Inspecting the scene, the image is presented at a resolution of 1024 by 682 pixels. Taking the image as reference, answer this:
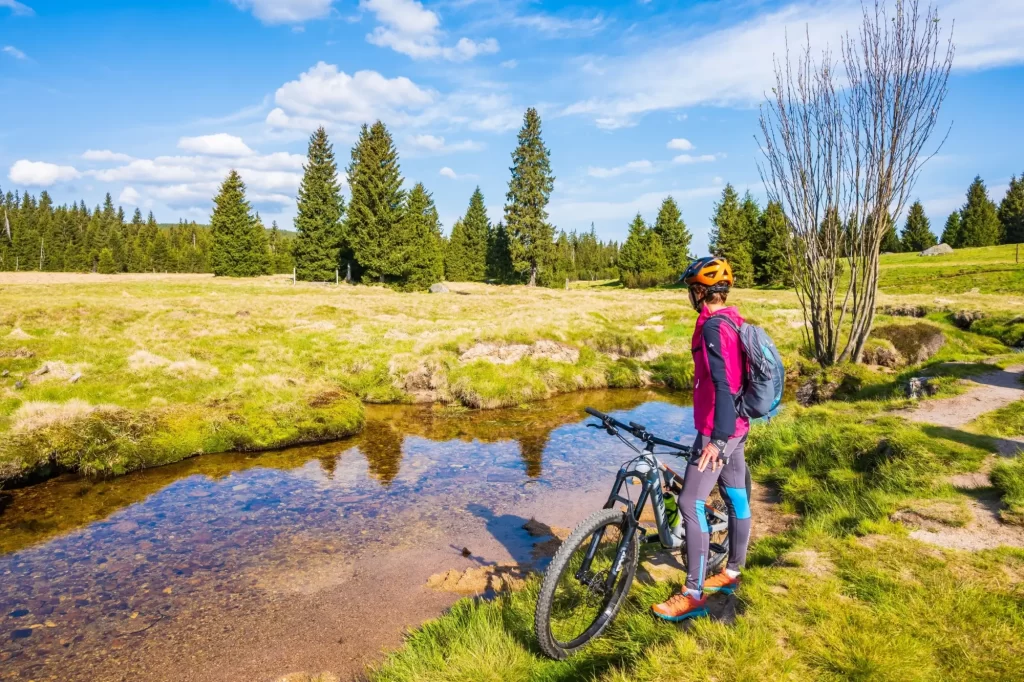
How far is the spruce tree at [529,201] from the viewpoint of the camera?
7294 centimetres

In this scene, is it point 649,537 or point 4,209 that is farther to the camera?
point 4,209

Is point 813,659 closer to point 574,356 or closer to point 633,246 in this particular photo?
point 574,356

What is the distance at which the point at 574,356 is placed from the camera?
26812 millimetres

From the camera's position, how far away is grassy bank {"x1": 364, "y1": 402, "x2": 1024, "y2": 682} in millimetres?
4246

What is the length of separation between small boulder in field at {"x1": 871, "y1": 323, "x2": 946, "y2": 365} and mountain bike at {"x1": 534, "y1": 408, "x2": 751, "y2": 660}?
Answer: 2575 centimetres

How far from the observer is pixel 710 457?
16.6 feet

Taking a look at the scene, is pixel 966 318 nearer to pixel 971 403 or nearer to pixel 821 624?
pixel 971 403

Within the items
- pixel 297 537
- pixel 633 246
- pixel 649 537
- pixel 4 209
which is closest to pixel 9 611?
pixel 297 537

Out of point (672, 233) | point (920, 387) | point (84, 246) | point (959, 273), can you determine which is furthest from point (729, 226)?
point (84, 246)

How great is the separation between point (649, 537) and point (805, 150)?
1470 centimetres

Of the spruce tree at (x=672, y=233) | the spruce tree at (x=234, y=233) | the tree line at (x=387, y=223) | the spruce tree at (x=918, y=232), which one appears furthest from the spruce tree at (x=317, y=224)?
the spruce tree at (x=918, y=232)

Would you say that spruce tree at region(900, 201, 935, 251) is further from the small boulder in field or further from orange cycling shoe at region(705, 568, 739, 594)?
orange cycling shoe at region(705, 568, 739, 594)

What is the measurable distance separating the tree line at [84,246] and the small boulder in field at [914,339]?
90.6 meters

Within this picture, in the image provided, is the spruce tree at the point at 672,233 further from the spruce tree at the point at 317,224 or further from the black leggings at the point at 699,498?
the black leggings at the point at 699,498
